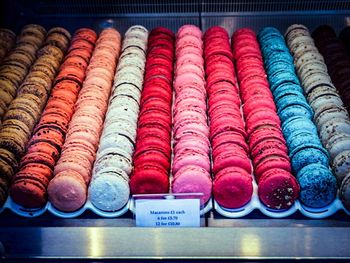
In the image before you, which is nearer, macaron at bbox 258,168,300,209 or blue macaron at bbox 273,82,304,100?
macaron at bbox 258,168,300,209

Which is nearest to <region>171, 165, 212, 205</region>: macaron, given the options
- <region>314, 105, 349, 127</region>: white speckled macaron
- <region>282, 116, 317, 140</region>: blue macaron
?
<region>282, 116, 317, 140</region>: blue macaron

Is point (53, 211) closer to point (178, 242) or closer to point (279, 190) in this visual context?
point (178, 242)

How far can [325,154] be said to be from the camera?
8.70ft

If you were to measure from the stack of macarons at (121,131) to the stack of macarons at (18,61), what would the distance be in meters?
0.64

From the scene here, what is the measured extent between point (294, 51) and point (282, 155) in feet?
3.87

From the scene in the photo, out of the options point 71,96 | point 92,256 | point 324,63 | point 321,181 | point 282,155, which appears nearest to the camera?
point 92,256

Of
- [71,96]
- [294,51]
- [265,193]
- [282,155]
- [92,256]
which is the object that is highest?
[294,51]

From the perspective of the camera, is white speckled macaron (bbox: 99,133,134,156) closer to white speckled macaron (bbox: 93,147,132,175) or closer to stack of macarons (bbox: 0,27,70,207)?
white speckled macaron (bbox: 93,147,132,175)

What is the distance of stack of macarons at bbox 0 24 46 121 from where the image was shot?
320 cm

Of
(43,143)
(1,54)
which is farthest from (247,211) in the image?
(1,54)

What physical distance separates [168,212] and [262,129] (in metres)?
0.81

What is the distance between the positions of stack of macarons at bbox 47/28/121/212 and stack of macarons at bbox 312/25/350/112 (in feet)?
4.83

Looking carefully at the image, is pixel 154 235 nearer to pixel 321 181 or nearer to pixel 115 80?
pixel 321 181

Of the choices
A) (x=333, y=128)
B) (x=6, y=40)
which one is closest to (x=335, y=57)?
(x=333, y=128)
